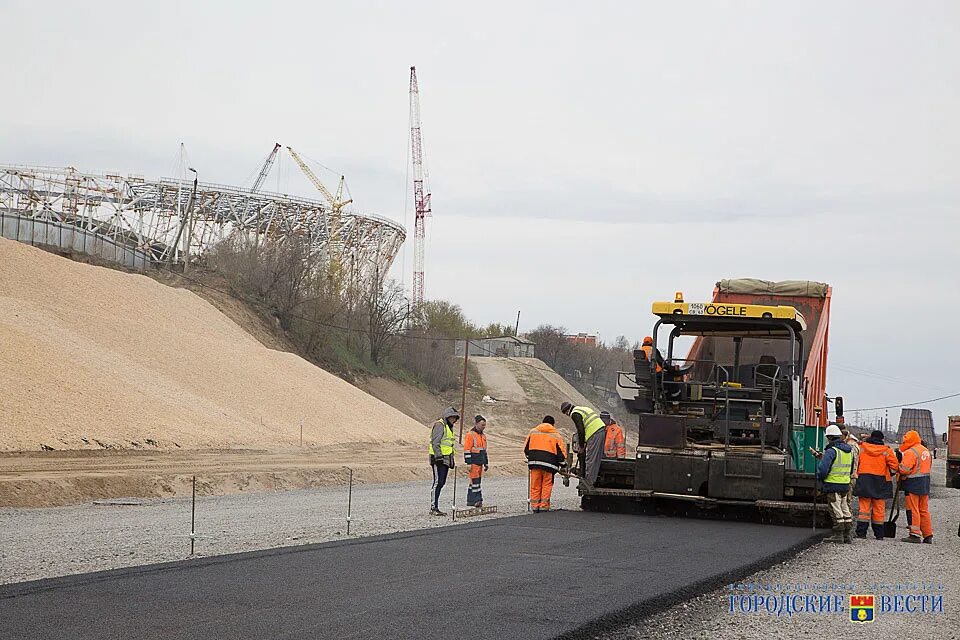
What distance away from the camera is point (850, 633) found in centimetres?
832

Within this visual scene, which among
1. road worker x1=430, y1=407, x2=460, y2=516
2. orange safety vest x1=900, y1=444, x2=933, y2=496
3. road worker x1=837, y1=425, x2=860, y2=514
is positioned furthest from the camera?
road worker x1=430, y1=407, x2=460, y2=516

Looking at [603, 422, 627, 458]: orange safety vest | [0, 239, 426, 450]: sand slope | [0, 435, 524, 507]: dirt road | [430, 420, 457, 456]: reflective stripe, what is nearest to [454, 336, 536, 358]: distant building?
[0, 239, 426, 450]: sand slope

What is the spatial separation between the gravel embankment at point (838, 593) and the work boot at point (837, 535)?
7.9 inches

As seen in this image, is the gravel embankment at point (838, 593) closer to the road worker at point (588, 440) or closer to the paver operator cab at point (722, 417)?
the paver operator cab at point (722, 417)

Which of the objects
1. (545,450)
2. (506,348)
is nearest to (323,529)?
(545,450)

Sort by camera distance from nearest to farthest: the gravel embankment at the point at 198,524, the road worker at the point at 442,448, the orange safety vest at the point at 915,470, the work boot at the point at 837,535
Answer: the gravel embankment at the point at 198,524 < the work boot at the point at 837,535 < the orange safety vest at the point at 915,470 < the road worker at the point at 442,448

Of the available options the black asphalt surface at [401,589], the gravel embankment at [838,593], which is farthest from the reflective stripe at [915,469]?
the black asphalt surface at [401,589]

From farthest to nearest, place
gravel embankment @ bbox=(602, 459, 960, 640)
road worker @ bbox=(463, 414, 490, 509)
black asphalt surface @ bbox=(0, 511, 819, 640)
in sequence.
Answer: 1. road worker @ bbox=(463, 414, 490, 509)
2. gravel embankment @ bbox=(602, 459, 960, 640)
3. black asphalt surface @ bbox=(0, 511, 819, 640)

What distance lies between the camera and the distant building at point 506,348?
98.2 metres

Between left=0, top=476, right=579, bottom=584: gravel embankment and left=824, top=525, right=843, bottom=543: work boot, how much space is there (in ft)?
16.9

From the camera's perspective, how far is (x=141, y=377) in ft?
107

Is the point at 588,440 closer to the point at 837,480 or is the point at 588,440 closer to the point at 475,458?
the point at 475,458

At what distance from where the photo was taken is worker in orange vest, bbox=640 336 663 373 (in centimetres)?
1584

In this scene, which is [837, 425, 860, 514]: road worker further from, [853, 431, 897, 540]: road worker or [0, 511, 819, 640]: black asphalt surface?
[0, 511, 819, 640]: black asphalt surface
